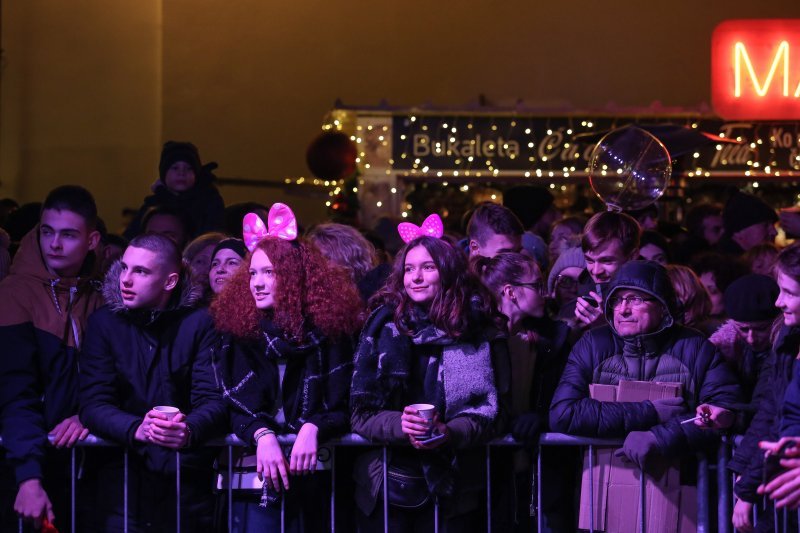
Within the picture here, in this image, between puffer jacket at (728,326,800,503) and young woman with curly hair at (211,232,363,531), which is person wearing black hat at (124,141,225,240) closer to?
young woman with curly hair at (211,232,363,531)

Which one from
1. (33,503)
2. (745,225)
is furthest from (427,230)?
(745,225)

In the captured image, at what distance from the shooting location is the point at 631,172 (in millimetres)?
6488

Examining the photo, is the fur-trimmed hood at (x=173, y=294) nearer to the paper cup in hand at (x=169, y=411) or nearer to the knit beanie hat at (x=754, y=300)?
the paper cup in hand at (x=169, y=411)

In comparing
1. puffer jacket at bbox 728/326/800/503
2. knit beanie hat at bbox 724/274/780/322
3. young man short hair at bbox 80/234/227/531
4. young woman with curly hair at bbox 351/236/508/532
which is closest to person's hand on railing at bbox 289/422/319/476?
young woman with curly hair at bbox 351/236/508/532

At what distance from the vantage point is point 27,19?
13.2 metres

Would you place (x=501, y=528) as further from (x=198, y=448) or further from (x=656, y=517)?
(x=198, y=448)

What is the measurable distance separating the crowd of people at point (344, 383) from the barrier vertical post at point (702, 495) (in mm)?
84

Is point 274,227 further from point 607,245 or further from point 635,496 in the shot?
point 635,496

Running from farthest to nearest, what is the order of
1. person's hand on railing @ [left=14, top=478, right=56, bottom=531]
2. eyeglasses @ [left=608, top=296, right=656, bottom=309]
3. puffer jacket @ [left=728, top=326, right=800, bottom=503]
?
eyeglasses @ [left=608, top=296, right=656, bottom=309], person's hand on railing @ [left=14, top=478, right=56, bottom=531], puffer jacket @ [left=728, top=326, right=800, bottom=503]

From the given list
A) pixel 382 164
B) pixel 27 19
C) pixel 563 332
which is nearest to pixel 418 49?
pixel 382 164

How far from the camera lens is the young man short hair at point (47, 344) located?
407cm

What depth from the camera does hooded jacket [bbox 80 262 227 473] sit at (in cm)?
412

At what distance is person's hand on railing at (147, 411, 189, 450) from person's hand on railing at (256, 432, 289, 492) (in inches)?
10.7

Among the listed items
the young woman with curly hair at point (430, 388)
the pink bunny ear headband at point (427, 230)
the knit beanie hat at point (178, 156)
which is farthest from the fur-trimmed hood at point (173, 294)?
the knit beanie hat at point (178, 156)
